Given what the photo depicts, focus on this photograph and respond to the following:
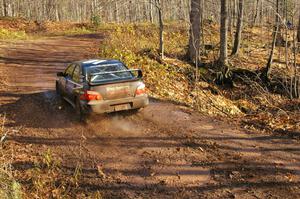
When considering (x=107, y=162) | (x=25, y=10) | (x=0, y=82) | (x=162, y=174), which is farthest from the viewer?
(x=25, y=10)

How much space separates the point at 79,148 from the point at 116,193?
2.07 meters

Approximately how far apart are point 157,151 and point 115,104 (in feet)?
6.00

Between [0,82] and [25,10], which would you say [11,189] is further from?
[25,10]

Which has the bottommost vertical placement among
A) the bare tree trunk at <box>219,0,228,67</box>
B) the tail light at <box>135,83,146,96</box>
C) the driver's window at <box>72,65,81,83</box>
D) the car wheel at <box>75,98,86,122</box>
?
the car wheel at <box>75,98,86,122</box>

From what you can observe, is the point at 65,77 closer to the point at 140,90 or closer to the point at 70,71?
the point at 70,71

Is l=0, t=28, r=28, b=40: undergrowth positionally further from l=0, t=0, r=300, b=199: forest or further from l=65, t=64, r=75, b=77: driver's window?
l=65, t=64, r=75, b=77: driver's window

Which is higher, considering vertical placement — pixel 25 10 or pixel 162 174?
pixel 25 10

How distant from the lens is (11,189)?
19.2 ft

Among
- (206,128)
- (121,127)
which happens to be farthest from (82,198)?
(206,128)

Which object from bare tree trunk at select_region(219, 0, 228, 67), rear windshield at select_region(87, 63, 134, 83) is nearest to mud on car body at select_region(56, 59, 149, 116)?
rear windshield at select_region(87, 63, 134, 83)

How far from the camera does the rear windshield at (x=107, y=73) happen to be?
8.77 m

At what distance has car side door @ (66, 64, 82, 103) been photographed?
899 cm

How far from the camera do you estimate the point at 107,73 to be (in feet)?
29.5

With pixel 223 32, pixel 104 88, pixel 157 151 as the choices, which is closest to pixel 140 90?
pixel 104 88
